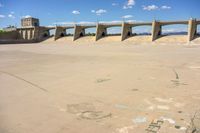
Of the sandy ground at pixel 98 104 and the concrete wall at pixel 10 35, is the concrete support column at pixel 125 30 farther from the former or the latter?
the sandy ground at pixel 98 104

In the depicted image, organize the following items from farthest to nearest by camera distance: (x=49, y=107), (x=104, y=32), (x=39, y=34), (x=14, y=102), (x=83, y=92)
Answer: (x=39, y=34)
(x=104, y=32)
(x=83, y=92)
(x=14, y=102)
(x=49, y=107)

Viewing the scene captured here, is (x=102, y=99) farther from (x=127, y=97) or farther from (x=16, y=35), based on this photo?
(x=16, y=35)

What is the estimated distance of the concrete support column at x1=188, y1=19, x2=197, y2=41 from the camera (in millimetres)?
47312

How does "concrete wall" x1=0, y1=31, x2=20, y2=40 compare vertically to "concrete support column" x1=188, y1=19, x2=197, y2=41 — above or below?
below

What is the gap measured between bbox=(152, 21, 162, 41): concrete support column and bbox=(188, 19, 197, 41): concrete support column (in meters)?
6.96

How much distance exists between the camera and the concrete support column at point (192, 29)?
155ft

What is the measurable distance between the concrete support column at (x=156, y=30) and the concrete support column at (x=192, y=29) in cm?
696

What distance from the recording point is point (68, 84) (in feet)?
30.8

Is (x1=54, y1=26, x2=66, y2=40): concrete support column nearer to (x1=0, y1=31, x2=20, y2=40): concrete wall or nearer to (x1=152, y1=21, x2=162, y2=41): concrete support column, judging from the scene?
(x1=0, y1=31, x2=20, y2=40): concrete wall

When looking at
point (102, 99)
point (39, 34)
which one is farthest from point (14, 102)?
point (39, 34)

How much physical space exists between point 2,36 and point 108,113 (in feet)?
243

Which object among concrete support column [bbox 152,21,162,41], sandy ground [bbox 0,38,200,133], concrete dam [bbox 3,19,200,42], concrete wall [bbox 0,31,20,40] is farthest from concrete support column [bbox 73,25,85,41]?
sandy ground [bbox 0,38,200,133]

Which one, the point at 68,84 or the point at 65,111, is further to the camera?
the point at 68,84

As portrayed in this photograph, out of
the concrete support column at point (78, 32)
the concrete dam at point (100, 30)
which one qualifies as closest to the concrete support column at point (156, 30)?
the concrete dam at point (100, 30)
